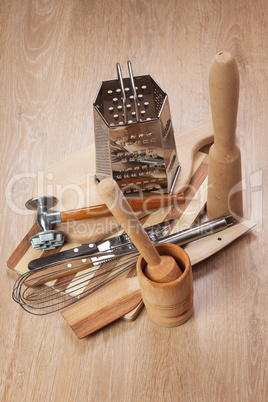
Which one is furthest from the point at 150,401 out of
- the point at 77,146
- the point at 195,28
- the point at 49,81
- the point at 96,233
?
the point at 195,28

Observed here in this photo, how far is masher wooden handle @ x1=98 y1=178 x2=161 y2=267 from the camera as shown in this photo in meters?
0.70

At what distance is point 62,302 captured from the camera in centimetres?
92

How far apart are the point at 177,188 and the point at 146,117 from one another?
0.53ft

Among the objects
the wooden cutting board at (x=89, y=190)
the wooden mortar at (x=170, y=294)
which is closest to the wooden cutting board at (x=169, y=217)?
the wooden cutting board at (x=89, y=190)

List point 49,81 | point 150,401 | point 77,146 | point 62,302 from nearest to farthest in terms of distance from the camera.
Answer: point 150,401 < point 62,302 < point 77,146 < point 49,81

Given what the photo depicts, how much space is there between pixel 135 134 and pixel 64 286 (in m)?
0.27

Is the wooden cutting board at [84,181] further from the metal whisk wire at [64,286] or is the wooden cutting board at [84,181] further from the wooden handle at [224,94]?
the wooden handle at [224,94]

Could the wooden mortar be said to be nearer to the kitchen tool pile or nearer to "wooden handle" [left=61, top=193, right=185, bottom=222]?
the kitchen tool pile

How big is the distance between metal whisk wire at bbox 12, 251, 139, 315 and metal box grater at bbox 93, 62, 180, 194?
0.49 feet

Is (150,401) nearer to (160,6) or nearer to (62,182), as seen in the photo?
(62,182)

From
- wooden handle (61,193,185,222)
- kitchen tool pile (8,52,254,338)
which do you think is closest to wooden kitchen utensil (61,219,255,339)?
kitchen tool pile (8,52,254,338)

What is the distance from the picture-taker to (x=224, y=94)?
77cm

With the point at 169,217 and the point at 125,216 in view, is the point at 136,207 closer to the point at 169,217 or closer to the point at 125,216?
the point at 169,217

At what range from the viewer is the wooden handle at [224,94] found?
0.74 m
